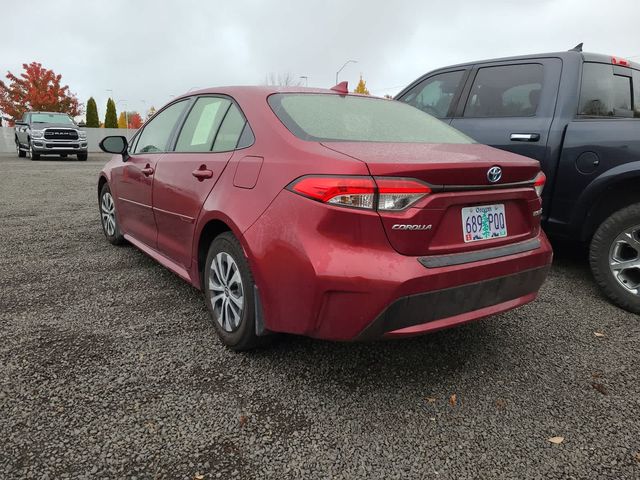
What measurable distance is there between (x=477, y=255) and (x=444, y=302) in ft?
0.97

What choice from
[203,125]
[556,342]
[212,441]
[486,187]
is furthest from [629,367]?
[203,125]

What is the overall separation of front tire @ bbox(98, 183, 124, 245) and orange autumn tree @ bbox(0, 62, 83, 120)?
4016cm

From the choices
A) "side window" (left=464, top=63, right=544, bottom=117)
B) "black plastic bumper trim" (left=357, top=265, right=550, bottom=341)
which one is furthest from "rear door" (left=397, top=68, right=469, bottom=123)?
"black plastic bumper trim" (left=357, top=265, right=550, bottom=341)

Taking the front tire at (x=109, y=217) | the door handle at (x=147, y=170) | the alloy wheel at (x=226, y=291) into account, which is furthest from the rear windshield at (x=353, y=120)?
the front tire at (x=109, y=217)

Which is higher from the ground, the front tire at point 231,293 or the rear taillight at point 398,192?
the rear taillight at point 398,192

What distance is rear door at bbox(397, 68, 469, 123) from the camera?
4.55 metres

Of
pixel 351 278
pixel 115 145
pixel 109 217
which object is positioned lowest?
pixel 109 217

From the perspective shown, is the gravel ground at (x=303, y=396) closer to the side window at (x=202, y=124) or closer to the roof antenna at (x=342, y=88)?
the side window at (x=202, y=124)

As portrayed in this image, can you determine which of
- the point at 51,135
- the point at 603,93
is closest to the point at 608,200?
the point at 603,93

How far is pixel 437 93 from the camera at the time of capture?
4770 millimetres

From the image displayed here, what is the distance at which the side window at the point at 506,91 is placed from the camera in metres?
3.97

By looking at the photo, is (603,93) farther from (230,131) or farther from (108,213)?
Answer: (108,213)

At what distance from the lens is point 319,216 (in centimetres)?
196

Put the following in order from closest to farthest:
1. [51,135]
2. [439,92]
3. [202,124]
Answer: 1. [202,124]
2. [439,92]
3. [51,135]
